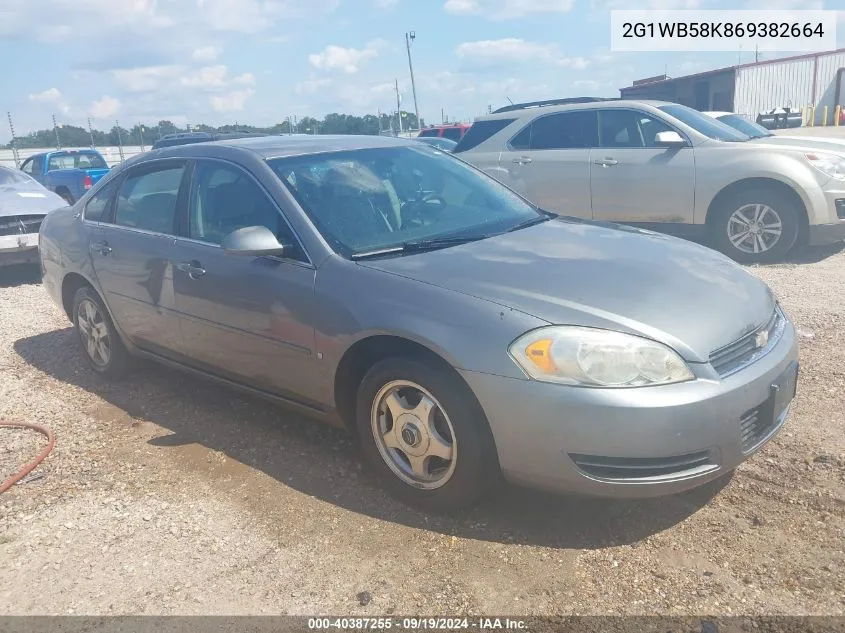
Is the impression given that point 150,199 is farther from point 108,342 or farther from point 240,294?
point 240,294

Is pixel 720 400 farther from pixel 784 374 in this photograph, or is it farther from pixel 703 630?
pixel 703 630

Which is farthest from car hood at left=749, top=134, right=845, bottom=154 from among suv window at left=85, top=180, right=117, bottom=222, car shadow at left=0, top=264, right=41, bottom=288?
car shadow at left=0, top=264, right=41, bottom=288

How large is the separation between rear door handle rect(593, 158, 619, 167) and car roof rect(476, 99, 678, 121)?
0.63 meters

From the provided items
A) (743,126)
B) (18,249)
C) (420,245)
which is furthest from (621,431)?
(18,249)

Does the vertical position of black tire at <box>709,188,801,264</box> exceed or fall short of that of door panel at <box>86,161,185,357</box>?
it falls short

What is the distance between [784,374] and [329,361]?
198 cm

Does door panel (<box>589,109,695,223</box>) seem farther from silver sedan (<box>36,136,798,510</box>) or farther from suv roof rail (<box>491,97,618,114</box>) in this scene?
silver sedan (<box>36,136,798,510</box>)

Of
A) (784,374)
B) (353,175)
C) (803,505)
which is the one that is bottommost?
(803,505)

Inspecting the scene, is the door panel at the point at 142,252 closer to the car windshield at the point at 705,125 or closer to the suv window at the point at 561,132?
the suv window at the point at 561,132

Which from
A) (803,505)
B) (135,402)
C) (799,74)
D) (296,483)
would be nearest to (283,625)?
(296,483)

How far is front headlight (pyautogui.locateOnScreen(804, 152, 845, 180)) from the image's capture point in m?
7.38

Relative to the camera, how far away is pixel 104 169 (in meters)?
17.1

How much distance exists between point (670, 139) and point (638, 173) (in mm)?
483

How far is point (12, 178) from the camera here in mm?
9609
